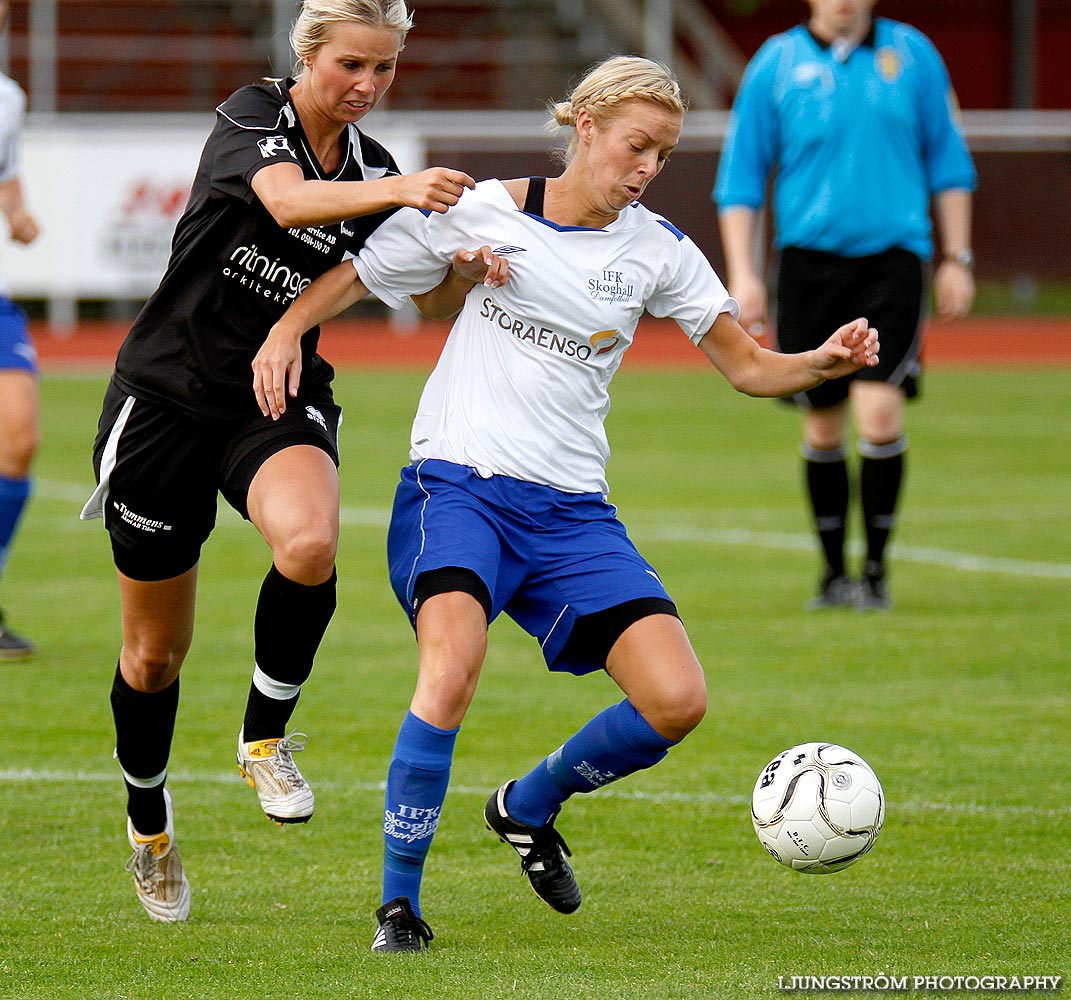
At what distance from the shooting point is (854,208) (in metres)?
7.67

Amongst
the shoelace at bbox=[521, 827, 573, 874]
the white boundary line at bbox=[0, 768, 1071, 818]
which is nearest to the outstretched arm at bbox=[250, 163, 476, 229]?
the shoelace at bbox=[521, 827, 573, 874]

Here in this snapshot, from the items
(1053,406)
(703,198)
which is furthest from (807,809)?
(703,198)

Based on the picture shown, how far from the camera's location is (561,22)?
26.9 meters

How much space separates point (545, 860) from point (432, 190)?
1.52 meters

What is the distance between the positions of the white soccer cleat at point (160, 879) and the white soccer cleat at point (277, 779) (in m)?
0.29

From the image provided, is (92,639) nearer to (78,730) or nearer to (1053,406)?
(78,730)

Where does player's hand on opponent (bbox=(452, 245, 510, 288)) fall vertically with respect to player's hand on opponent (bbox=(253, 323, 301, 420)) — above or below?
above

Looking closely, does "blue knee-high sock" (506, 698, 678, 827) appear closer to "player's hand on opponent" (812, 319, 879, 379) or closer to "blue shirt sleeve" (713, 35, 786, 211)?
"player's hand on opponent" (812, 319, 879, 379)

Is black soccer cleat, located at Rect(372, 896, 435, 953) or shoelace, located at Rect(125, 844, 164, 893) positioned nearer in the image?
black soccer cleat, located at Rect(372, 896, 435, 953)

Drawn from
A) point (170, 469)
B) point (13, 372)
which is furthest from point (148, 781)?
point (13, 372)

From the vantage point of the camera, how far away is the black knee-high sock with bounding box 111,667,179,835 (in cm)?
420

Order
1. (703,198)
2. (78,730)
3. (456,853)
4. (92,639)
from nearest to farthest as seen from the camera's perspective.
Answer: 1. (456,853)
2. (78,730)
3. (92,639)
4. (703,198)

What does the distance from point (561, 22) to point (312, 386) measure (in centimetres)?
2372

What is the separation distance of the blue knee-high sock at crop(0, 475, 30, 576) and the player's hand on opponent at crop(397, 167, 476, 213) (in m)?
3.65
